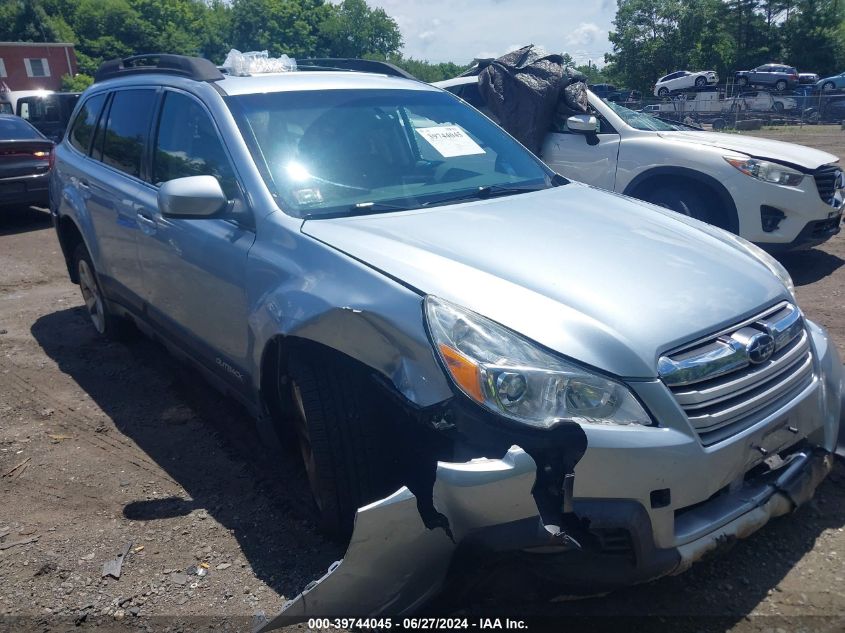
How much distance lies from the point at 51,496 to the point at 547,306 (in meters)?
2.51

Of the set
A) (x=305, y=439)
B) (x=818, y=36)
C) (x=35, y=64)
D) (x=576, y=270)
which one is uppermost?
(x=35, y=64)

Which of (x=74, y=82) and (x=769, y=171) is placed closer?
(x=769, y=171)

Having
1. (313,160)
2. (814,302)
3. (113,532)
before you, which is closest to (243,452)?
(113,532)

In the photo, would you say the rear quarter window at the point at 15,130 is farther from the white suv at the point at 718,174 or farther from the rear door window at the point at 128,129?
the white suv at the point at 718,174

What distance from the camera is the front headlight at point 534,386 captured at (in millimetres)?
2102

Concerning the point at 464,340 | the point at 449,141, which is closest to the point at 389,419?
the point at 464,340

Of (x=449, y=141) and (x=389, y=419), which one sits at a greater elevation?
(x=449, y=141)

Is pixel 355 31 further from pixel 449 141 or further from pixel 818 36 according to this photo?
pixel 449 141

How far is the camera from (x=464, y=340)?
2191 mm

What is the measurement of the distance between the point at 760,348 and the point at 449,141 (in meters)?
1.95

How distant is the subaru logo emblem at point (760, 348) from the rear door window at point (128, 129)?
3.20 m

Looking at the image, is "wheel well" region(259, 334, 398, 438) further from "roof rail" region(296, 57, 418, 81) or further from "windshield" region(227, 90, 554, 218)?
"roof rail" region(296, 57, 418, 81)

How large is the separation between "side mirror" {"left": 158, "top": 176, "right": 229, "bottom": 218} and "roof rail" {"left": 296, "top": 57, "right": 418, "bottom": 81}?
1752 millimetres

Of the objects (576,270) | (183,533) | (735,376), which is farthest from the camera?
(183,533)
